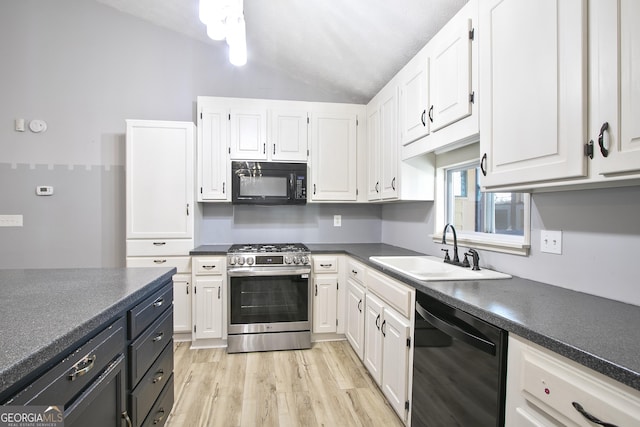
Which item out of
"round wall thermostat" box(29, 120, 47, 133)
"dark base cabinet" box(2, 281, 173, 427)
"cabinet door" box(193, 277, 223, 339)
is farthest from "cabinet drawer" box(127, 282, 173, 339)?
"round wall thermostat" box(29, 120, 47, 133)

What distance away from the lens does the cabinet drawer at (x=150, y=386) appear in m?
1.20

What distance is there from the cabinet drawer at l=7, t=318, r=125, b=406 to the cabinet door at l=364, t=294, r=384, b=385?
143cm

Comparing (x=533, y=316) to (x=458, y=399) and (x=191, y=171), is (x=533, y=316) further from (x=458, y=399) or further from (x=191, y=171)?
(x=191, y=171)

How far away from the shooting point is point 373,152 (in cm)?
283

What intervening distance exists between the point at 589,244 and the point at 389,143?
1.54 meters

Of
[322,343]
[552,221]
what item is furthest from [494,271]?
[322,343]

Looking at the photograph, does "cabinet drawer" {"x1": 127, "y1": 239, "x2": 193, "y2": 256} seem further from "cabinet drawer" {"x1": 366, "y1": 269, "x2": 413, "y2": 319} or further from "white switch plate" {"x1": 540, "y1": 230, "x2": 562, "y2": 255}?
"white switch plate" {"x1": 540, "y1": 230, "x2": 562, "y2": 255}

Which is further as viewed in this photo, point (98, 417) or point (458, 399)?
point (458, 399)

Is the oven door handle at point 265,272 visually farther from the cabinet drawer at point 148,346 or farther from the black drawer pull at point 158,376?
the black drawer pull at point 158,376

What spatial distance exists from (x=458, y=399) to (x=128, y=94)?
3.78m

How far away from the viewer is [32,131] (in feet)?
9.64

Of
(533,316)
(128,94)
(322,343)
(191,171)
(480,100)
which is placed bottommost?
(322,343)

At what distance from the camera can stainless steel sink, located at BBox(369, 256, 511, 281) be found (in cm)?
149

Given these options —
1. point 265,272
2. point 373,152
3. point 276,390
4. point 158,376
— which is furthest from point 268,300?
point 373,152
